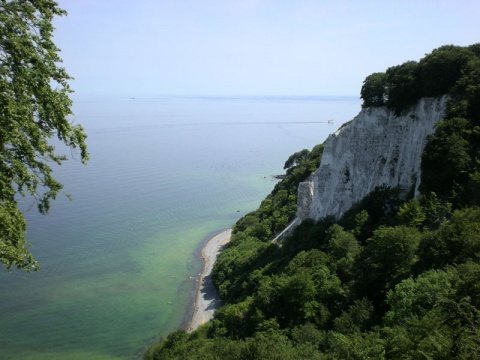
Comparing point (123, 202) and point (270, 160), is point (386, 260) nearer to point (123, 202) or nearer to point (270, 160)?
point (123, 202)

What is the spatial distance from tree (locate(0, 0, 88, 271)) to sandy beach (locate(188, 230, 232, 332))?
28.4m

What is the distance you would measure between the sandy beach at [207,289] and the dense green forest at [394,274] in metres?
3.24

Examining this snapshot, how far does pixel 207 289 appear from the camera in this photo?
40188mm

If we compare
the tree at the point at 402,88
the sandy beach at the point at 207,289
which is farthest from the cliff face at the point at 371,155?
the sandy beach at the point at 207,289

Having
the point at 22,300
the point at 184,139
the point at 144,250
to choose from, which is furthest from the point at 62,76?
the point at 184,139

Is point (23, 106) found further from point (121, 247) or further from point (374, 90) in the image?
point (121, 247)

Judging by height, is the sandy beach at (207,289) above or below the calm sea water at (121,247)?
below

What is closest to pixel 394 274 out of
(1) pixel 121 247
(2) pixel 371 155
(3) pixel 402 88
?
(2) pixel 371 155

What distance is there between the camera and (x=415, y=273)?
54.4ft

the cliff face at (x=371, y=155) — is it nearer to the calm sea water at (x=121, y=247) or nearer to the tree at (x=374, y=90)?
the tree at (x=374, y=90)

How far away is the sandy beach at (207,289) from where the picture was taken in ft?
113

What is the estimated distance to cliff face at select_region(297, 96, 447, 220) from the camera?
1029 inches

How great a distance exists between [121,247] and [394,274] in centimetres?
4003

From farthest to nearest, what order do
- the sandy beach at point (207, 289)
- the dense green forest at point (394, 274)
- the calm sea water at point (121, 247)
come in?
the sandy beach at point (207, 289)
the calm sea water at point (121, 247)
the dense green forest at point (394, 274)
